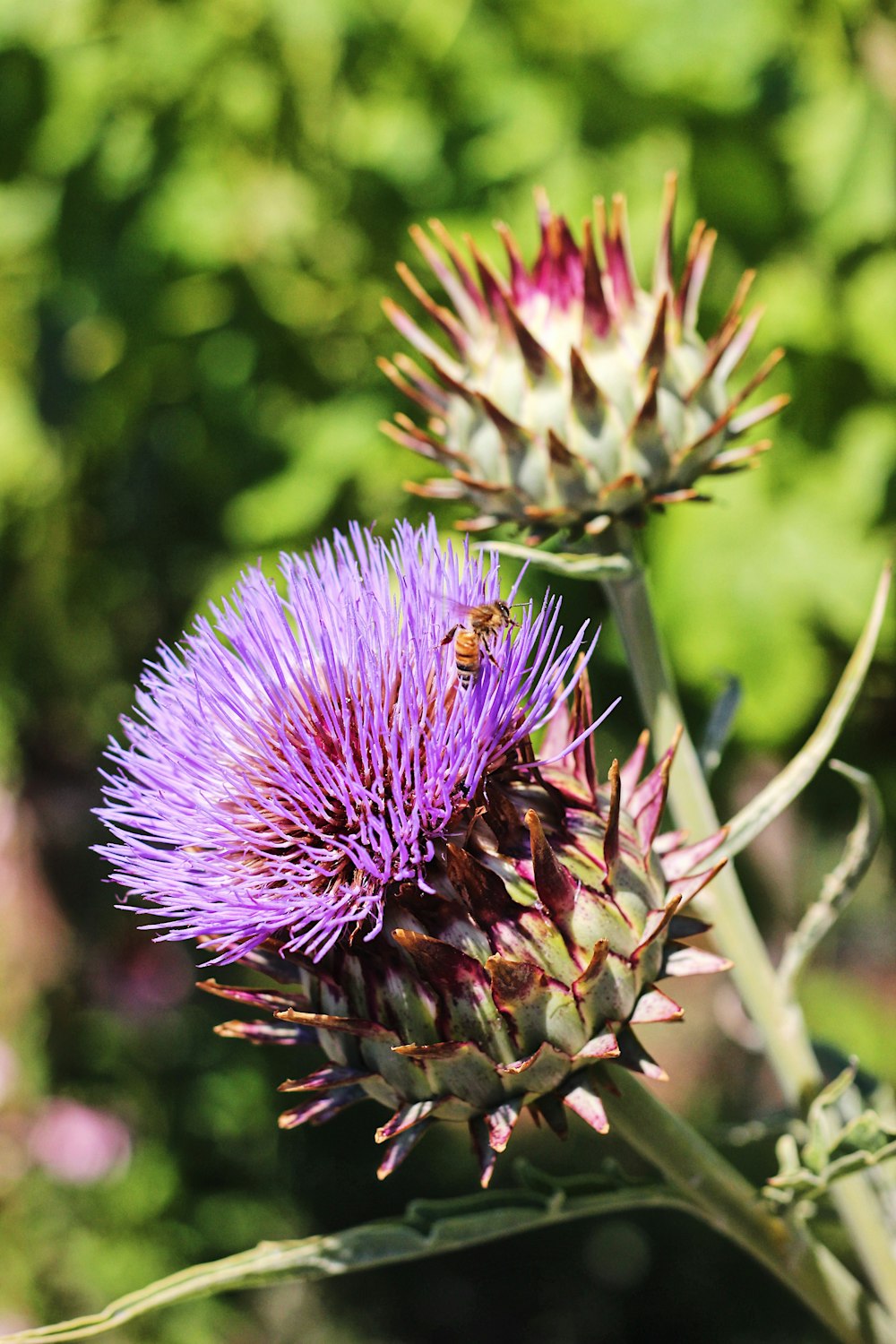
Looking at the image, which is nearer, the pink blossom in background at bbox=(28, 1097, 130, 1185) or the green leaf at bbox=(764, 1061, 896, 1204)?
the green leaf at bbox=(764, 1061, 896, 1204)

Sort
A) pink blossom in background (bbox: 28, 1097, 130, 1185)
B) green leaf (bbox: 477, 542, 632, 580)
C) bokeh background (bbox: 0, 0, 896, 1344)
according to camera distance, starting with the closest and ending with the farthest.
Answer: green leaf (bbox: 477, 542, 632, 580) < bokeh background (bbox: 0, 0, 896, 1344) < pink blossom in background (bbox: 28, 1097, 130, 1185)

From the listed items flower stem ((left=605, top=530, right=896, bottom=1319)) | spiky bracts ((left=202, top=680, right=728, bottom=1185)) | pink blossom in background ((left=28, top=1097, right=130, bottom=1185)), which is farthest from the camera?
pink blossom in background ((left=28, top=1097, right=130, bottom=1185))

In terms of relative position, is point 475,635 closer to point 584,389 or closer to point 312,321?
point 584,389

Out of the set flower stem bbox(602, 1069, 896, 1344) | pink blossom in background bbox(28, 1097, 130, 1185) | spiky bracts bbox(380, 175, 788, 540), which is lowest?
flower stem bbox(602, 1069, 896, 1344)

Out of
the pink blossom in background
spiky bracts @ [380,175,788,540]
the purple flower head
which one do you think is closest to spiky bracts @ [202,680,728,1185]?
the purple flower head

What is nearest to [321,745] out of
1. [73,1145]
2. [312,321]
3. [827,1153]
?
[827,1153]

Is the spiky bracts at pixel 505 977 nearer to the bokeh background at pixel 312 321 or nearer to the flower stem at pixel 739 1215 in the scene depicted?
the flower stem at pixel 739 1215

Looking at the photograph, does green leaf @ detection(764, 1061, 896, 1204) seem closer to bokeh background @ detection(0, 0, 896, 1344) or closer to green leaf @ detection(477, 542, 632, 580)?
bokeh background @ detection(0, 0, 896, 1344)
